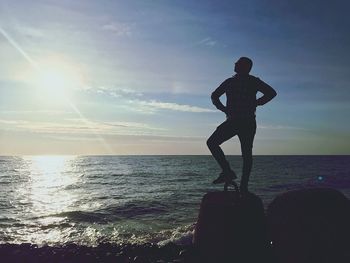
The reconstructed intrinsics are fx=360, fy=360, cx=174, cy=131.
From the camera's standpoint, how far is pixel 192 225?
2088 centimetres

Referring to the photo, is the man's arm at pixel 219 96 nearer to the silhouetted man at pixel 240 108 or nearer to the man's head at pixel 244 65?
the silhouetted man at pixel 240 108

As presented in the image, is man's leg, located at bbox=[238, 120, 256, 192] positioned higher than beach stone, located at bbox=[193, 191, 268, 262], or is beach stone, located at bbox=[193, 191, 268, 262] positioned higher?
man's leg, located at bbox=[238, 120, 256, 192]

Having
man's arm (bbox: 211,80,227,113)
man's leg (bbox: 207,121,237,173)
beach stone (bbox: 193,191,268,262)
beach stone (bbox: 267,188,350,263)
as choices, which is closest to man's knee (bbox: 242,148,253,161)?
man's leg (bbox: 207,121,237,173)

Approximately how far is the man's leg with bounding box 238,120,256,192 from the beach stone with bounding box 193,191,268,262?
44 cm

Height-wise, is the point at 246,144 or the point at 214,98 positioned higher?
the point at 214,98

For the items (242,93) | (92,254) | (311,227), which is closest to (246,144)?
(242,93)

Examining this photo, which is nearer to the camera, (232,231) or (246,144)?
(232,231)

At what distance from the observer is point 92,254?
1263 cm

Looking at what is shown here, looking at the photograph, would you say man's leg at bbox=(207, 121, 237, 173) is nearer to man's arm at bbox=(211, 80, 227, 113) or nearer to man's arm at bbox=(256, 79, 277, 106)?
man's arm at bbox=(211, 80, 227, 113)

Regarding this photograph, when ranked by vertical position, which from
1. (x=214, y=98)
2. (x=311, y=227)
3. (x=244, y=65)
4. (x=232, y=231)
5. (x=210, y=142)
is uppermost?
(x=244, y=65)

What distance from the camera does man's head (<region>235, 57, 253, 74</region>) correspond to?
24.5 ft

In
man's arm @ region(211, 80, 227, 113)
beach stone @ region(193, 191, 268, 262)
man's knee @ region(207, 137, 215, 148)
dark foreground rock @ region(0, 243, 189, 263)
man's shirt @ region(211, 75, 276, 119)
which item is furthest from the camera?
dark foreground rock @ region(0, 243, 189, 263)

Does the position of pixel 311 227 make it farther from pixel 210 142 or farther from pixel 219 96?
pixel 219 96

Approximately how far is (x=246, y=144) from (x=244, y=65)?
5.44 ft
